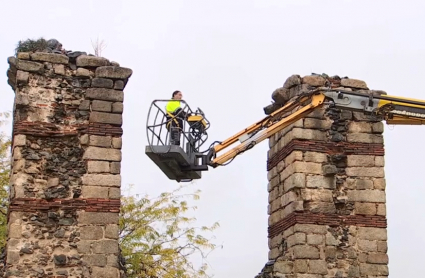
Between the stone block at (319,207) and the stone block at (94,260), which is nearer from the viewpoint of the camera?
the stone block at (94,260)

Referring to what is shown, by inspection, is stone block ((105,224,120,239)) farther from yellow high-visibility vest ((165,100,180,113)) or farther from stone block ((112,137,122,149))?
yellow high-visibility vest ((165,100,180,113))

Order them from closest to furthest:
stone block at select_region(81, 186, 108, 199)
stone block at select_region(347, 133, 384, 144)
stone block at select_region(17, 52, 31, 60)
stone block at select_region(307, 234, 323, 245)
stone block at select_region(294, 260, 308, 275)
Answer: stone block at select_region(81, 186, 108, 199) → stone block at select_region(17, 52, 31, 60) → stone block at select_region(294, 260, 308, 275) → stone block at select_region(307, 234, 323, 245) → stone block at select_region(347, 133, 384, 144)

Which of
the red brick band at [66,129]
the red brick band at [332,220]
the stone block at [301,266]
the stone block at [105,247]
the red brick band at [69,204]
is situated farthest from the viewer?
the red brick band at [332,220]

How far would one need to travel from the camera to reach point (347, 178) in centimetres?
1378

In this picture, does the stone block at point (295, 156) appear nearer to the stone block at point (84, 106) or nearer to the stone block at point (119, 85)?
the stone block at point (119, 85)

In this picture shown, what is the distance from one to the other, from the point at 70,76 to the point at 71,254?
2674 millimetres

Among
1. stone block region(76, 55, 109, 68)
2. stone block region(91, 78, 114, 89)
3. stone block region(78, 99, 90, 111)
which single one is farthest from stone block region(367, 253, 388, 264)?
stone block region(76, 55, 109, 68)

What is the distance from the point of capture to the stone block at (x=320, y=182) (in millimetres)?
13531

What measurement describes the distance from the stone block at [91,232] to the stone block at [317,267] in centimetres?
320

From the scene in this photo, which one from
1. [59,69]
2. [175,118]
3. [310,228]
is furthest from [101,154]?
[310,228]

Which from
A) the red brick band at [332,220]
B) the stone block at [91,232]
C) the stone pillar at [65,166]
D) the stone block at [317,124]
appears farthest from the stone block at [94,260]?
the stone block at [317,124]

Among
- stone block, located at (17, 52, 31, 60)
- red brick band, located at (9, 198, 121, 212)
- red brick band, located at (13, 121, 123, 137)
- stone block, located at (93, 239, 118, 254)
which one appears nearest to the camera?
stone block, located at (93, 239, 118, 254)

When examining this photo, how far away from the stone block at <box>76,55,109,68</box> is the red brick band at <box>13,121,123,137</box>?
931 millimetres

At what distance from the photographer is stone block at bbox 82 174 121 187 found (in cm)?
1252
